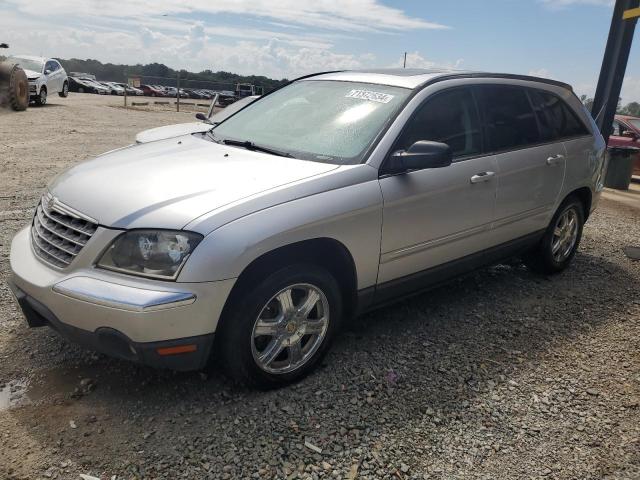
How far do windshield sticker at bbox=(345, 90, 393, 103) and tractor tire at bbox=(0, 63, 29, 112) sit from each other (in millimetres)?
16337

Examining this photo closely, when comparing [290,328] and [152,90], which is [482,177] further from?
[152,90]

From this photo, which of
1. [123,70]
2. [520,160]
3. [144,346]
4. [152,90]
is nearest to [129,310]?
[144,346]

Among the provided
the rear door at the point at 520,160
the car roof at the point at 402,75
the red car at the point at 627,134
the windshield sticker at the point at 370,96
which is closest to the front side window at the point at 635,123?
the red car at the point at 627,134

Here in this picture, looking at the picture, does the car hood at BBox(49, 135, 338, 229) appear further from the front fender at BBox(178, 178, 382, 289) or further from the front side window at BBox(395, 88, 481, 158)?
the front side window at BBox(395, 88, 481, 158)

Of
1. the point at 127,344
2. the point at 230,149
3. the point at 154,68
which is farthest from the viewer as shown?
the point at 154,68

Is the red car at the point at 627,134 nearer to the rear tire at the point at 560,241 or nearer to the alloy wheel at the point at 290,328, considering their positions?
the rear tire at the point at 560,241

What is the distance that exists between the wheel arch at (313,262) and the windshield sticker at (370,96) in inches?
45.0

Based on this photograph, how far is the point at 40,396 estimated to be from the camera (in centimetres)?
291

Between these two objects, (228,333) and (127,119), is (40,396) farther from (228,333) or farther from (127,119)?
(127,119)

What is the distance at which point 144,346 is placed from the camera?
8.47 feet

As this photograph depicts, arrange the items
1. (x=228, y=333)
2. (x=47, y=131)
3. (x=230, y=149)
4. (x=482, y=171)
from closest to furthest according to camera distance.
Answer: (x=228, y=333), (x=230, y=149), (x=482, y=171), (x=47, y=131)

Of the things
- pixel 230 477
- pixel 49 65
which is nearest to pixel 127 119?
pixel 49 65

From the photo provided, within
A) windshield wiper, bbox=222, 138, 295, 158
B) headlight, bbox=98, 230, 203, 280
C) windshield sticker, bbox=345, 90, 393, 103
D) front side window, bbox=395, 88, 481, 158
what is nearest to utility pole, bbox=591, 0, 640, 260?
front side window, bbox=395, 88, 481, 158

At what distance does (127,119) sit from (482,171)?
57.6 ft
